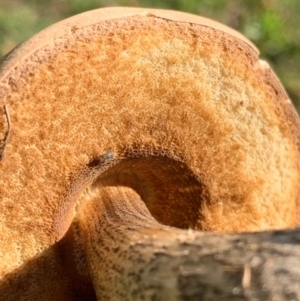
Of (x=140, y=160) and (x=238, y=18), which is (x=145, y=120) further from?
(x=238, y=18)

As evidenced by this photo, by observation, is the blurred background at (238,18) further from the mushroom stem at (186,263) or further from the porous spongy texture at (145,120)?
the mushroom stem at (186,263)

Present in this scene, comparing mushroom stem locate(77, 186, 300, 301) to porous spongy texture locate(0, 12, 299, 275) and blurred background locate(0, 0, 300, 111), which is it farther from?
blurred background locate(0, 0, 300, 111)

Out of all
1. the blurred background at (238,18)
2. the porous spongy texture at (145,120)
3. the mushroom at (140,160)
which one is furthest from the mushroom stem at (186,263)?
the blurred background at (238,18)

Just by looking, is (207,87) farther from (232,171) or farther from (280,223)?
(280,223)

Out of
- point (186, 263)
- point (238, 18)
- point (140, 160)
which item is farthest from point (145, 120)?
point (238, 18)

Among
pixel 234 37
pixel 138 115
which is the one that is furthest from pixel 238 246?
pixel 234 37

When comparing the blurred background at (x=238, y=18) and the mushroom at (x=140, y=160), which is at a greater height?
the blurred background at (x=238, y=18)

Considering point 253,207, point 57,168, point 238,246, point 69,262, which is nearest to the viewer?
point 238,246

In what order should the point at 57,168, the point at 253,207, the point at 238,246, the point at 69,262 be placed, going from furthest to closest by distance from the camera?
the point at 253,207, the point at 69,262, the point at 57,168, the point at 238,246
